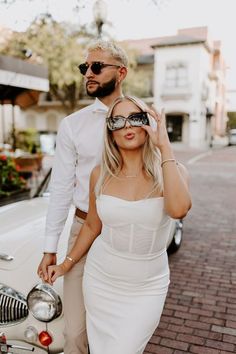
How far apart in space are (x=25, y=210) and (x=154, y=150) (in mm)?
1831

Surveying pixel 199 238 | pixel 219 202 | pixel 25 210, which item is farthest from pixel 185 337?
pixel 219 202

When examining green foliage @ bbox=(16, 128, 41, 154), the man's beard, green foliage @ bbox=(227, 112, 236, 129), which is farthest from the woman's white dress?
green foliage @ bbox=(227, 112, 236, 129)

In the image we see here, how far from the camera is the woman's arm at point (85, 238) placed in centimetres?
218

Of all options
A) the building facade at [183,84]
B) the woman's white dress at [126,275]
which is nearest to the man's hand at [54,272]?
the woman's white dress at [126,275]

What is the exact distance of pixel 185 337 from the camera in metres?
3.34

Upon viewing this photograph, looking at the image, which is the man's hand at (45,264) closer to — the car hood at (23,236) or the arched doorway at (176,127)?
the car hood at (23,236)

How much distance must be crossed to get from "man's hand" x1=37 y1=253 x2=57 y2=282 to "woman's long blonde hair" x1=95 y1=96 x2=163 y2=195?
21.1 inches

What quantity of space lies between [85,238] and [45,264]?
0.94 feet

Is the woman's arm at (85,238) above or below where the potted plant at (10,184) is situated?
above

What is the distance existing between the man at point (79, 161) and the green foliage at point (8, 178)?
440 cm

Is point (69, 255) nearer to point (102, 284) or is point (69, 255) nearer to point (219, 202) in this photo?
point (102, 284)

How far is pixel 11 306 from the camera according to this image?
Result: 7.60ft

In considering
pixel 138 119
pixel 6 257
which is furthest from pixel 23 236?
pixel 138 119

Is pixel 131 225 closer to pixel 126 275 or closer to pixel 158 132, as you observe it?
pixel 126 275
